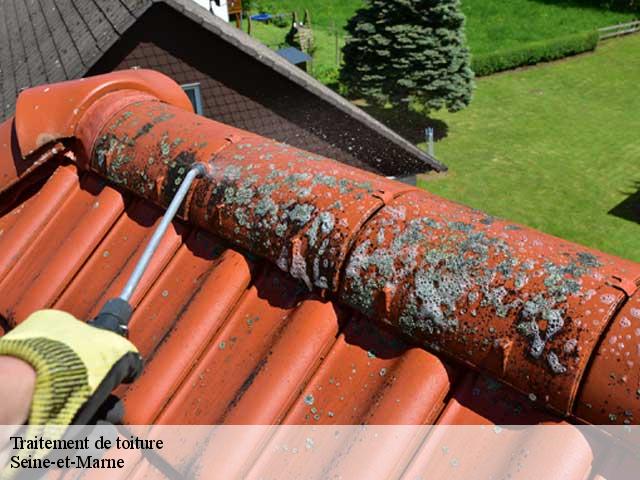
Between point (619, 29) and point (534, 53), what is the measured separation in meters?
5.83

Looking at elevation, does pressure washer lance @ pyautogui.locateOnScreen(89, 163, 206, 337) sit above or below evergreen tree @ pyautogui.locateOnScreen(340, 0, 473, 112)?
above

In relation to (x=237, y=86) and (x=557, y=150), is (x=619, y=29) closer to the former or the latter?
(x=557, y=150)

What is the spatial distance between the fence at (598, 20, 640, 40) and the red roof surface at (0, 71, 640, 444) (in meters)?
27.0

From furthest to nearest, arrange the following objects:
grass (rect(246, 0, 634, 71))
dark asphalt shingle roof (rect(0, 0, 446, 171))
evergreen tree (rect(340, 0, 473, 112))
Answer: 1. grass (rect(246, 0, 634, 71))
2. evergreen tree (rect(340, 0, 473, 112))
3. dark asphalt shingle roof (rect(0, 0, 446, 171))

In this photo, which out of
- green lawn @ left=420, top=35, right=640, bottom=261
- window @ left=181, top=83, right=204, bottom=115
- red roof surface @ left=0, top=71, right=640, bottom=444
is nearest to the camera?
red roof surface @ left=0, top=71, right=640, bottom=444

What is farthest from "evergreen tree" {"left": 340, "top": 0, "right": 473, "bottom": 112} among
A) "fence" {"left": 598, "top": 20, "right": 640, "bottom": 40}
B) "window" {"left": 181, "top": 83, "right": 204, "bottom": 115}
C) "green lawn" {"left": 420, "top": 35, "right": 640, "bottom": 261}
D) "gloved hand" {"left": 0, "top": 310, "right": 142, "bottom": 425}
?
"gloved hand" {"left": 0, "top": 310, "right": 142, "bottom": 425}

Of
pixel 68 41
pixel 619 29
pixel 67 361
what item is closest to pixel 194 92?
pixel 68 41

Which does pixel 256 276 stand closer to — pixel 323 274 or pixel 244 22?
pixel 323 274

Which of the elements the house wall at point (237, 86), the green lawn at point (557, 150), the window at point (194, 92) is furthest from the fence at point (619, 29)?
the window at point (194, 92)

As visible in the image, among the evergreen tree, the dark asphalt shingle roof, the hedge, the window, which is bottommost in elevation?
the hedge

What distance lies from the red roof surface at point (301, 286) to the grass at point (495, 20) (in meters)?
21.1

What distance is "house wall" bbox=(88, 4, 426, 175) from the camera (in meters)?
8.06

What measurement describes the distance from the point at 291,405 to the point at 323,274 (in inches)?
17.9

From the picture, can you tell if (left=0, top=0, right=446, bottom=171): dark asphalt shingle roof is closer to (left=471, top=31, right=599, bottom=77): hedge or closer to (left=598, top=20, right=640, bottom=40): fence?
(left=471, top=31, right=599, bottom=77): hedge
